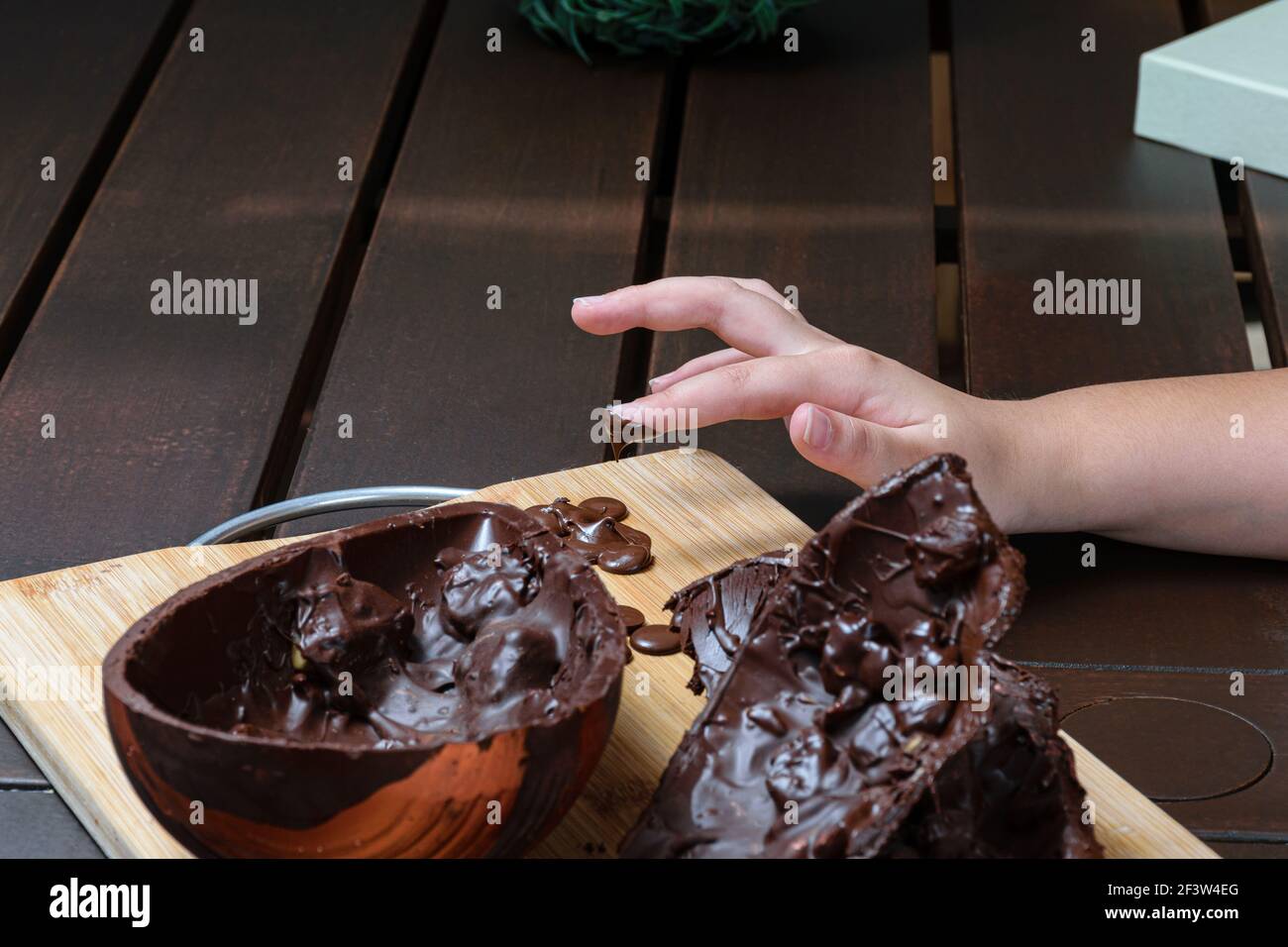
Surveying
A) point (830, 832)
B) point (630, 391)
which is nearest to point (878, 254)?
point (630, 391)

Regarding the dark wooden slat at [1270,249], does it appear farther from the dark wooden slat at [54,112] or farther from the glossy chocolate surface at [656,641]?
the dark wooden slat at [54,112]

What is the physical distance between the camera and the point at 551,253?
56.6 inches

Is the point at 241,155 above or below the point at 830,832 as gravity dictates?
above

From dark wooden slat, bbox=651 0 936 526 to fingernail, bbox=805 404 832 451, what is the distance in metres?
0.16

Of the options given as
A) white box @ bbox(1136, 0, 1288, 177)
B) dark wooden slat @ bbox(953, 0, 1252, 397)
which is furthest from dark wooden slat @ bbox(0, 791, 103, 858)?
white box @ bbox(1136, 0, 1288, 177)

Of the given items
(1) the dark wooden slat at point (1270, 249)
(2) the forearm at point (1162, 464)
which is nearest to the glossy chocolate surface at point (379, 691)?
(2) the forearm at point (1162, 464)

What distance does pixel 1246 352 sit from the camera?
1.28 m

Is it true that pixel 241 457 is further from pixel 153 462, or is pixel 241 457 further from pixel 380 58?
pixel 380 58

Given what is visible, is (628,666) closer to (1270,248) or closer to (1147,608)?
(1147,608)

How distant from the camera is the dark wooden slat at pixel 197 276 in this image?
1118 millimetres

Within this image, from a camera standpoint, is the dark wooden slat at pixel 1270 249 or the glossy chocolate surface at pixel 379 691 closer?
the glossy chocolate surface at pixel 379 691

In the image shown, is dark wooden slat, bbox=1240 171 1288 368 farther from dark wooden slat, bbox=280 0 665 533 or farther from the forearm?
dark wooden slat, bbox=280 0 665 533

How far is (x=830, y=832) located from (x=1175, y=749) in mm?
335

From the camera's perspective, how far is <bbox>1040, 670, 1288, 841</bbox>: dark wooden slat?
32.5 inches
